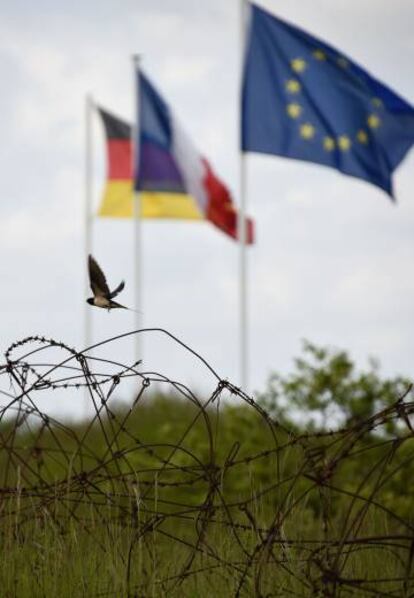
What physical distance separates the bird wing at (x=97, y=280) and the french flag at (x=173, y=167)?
1443cm

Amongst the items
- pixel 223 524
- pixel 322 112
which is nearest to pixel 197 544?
pixel 223 524

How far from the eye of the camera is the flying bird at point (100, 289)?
161 inches

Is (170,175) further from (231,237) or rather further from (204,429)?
(204,429)

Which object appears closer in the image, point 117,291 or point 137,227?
point 117,291

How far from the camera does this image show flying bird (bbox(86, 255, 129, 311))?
4.10 metres

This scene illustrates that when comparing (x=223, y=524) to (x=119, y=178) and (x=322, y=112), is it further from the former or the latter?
(x=119, y=178)

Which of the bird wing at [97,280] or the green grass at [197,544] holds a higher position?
the bird wing at [97,280]

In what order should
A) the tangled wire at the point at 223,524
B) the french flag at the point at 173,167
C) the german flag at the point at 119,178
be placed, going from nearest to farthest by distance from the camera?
the tangled wire at the point at 223,524, the french flag at the point at 173,167, the german flag at the point at 119,178

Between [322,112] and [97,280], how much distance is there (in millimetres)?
11997

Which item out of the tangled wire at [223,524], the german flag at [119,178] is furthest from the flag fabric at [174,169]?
the tangled wire at [223,524]

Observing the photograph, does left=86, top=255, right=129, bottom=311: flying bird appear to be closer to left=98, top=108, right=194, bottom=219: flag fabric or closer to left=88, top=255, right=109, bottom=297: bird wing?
left=88, top=255, right=109, bottom=297: bird wing

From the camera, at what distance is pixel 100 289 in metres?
4.16

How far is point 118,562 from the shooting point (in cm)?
409

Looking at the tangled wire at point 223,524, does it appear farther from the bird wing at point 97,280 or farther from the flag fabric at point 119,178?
the flag fabric at point 119,178
